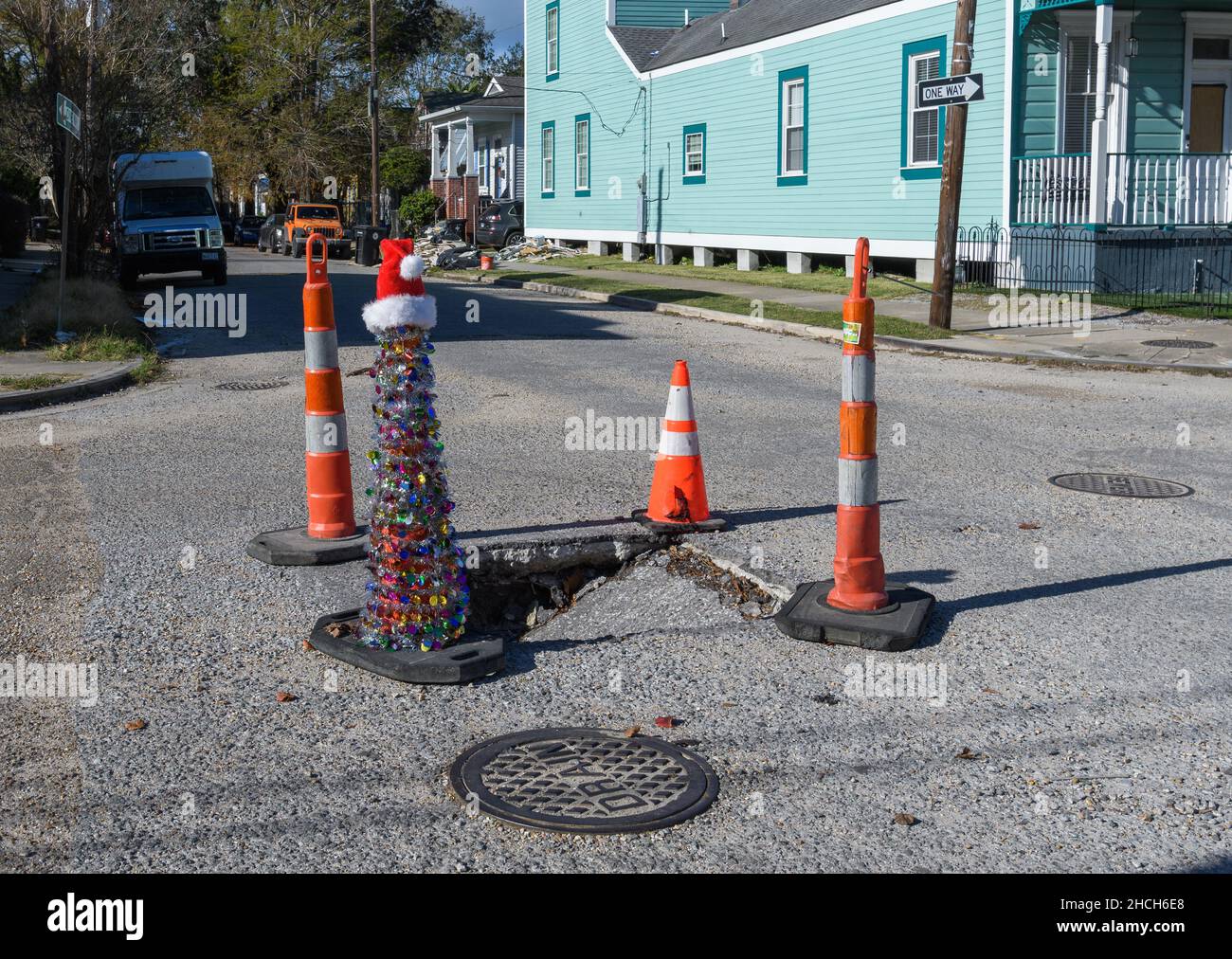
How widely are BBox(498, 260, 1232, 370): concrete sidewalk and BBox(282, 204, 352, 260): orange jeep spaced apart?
23391mm

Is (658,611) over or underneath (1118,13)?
underneath

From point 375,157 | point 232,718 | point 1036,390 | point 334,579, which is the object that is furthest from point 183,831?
point 375,157

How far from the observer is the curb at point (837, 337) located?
14.3 m

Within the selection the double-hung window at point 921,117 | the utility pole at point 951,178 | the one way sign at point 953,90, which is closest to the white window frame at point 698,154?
the double-hung window at point 921,117

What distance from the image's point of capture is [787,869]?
3.63 metres

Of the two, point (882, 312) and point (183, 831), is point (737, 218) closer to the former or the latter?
point (882, 312)

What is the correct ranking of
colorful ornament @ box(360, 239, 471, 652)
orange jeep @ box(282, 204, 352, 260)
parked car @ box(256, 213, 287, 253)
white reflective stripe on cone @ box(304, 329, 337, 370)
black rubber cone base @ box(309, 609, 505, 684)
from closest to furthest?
black rubber cone base @ box(309, 609, 505, 684) < colorful ornament @ box(360, 239, 471, 652) < white reflective stripe on cone @ box(304, 329, 337, 370) < orange jeep @ box(282, 204, 352, 260) < parked car @ box(256, 213, 287, 253)

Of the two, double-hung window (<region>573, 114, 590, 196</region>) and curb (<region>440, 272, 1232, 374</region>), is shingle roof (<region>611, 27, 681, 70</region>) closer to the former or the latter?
double-hung window (<region>573, 114, 590, 196</region>)

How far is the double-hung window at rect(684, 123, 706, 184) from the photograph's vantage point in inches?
1200

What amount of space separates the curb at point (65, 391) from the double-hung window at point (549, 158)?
26461 mm

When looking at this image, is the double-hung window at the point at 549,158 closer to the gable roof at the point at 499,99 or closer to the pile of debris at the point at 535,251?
the pile of debris at the point at 535,251

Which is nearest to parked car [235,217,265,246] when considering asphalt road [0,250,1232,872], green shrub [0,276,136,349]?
green shrub [0,276,136,349]

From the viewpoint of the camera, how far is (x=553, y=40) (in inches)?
1529

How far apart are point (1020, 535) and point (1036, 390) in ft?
19.1
